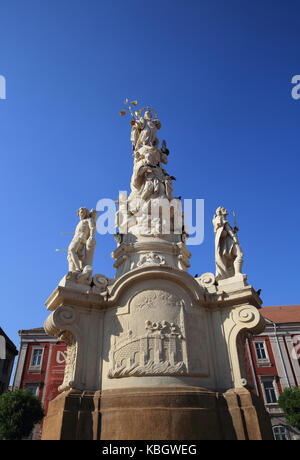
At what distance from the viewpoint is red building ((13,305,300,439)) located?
2573 cm

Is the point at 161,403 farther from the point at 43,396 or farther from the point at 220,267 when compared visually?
the point at 43,396

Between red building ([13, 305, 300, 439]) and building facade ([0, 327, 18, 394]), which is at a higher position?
building facade ([0, 327, 18, 394])

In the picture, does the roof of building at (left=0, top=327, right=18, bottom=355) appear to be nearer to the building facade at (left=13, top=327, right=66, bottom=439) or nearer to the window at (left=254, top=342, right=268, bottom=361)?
the building facade at (left=13, top=327, right=66, bottom=439)

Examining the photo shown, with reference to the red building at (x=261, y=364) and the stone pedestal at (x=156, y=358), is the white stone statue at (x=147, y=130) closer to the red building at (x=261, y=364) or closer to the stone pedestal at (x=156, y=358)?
the stone pedestal at (x=156, y=358)

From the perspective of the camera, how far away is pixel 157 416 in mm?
6117

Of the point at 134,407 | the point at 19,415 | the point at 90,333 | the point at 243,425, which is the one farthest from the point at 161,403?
the point at 19,415

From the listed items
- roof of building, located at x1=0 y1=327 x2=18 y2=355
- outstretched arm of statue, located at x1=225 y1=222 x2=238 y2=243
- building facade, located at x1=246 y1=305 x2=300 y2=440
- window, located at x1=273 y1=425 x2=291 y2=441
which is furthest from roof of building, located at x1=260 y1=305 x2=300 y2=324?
roof of building, located at x1=0 y1=327 x2=18 y2=355

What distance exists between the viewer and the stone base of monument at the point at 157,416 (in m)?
6.05

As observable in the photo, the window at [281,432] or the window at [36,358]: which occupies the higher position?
the window at [36,358]

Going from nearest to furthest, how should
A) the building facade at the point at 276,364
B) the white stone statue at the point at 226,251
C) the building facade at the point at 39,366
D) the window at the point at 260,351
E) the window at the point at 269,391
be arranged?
the white stone statue at the point at 226,251 → the building facade at the point at 276,364 → the window at the point at 269,391 → the building facade at the point at 39,366 → the window at the point at 260,351

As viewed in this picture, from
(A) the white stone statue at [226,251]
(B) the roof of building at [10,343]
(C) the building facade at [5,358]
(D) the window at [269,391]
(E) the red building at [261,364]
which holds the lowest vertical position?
(A) the white stone statue at [226,251]

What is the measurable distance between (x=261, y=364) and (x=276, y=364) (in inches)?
46.2

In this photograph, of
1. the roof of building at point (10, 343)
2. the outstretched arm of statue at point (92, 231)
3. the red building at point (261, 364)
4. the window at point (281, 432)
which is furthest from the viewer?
the roof of building at point (10, 343)

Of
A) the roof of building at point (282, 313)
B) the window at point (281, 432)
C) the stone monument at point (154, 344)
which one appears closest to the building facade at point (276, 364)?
the window at point (281, 432)
